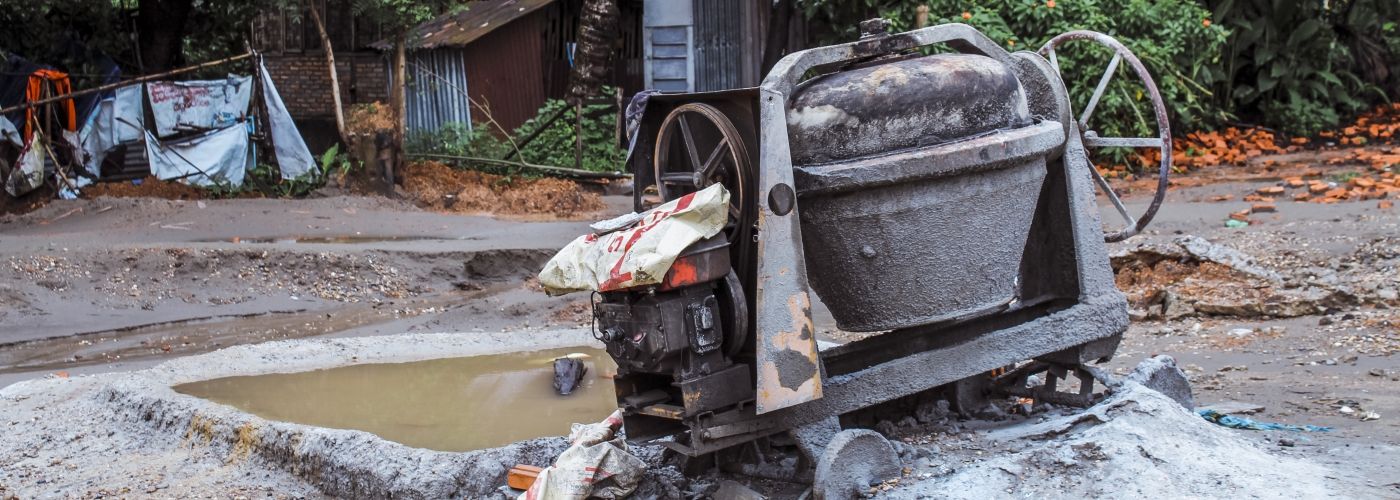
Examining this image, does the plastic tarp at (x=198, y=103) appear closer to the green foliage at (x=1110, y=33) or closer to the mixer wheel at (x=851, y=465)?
the green foliage at (x=1110, y=33)

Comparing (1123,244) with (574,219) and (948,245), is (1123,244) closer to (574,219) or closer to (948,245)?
(948,245)

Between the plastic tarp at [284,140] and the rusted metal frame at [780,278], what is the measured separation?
1227 centimetres

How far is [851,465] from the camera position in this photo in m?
4.07

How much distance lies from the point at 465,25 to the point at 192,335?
934cm

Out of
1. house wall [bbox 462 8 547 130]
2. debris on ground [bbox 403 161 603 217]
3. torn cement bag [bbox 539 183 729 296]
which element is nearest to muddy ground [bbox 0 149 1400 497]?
→ debris on ground [bbox 403 161 603 217]

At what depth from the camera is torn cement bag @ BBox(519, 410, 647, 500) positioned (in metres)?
4.12

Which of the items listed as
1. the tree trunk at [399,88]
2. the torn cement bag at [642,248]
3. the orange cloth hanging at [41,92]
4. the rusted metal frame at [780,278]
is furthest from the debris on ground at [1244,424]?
the orange cloth hanging at [41,92]

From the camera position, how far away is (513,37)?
58.0 ft

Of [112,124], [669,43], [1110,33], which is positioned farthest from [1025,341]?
[112,124]

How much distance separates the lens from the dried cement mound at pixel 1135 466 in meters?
3.88

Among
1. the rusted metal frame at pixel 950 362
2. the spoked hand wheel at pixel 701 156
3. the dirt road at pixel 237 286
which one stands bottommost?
the dirt road at pixel 237 286

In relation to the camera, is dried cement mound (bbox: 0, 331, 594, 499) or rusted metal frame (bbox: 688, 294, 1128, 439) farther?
dried cement mound (bbox: 0, 331, 594, 499)

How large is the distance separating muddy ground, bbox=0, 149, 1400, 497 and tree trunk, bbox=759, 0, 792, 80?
3718 mm

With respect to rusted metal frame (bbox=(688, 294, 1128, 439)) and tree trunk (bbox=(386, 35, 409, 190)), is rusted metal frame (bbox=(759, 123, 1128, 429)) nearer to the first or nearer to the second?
rusted metal frame (bbox=(688, 294, 1128, 439))
